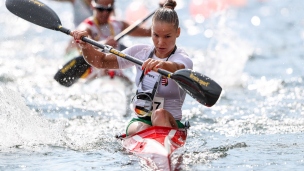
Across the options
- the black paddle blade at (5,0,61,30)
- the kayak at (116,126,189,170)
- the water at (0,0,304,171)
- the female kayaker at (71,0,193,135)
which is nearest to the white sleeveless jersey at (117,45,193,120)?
the female kayaker at (71,0,193,135)

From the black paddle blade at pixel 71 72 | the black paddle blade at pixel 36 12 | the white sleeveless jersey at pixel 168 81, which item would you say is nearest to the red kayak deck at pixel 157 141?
the white sleeveless jersey at pixel 168 81

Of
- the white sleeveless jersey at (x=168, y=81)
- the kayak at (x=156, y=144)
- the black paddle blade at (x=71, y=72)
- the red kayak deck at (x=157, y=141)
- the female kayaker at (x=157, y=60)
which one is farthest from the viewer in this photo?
the black paddle blade at (x=71, y=72)

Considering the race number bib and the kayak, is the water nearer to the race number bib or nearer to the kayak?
the kayak

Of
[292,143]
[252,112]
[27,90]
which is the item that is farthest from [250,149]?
[27,90]

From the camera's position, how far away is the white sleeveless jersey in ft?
20.6

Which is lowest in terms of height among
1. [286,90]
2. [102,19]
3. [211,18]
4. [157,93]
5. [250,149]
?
[250,149]

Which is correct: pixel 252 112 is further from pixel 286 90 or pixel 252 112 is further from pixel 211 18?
pixel 211 18

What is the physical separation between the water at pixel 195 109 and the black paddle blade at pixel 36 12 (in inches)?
35.5

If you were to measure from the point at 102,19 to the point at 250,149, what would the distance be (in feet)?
13.5

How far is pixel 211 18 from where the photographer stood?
56.7ft

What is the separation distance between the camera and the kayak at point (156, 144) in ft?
18.9

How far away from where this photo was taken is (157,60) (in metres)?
5.96

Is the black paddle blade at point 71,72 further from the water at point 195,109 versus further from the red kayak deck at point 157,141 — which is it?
the red kayak deck at point 157,141

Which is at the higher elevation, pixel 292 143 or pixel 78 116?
pixel 78 116
